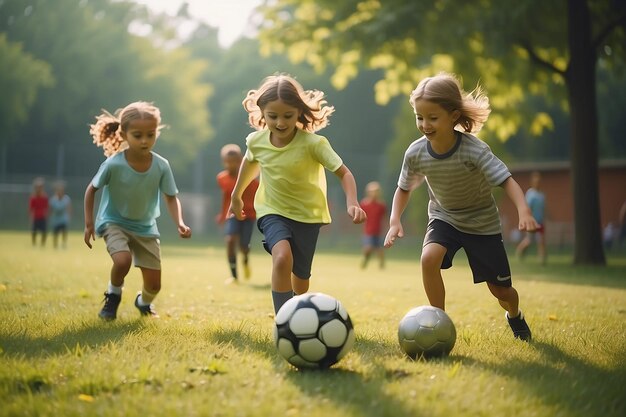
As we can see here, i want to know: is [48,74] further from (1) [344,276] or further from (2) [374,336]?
(2) [374,336]

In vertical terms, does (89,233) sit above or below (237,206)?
below

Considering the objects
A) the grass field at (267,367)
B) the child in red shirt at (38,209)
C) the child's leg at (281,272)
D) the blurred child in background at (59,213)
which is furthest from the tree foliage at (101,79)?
the child's leg at (281,272)

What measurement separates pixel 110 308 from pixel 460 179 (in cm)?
345

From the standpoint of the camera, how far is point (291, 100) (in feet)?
19.4

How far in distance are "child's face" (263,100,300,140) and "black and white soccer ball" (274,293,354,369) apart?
6.01 feet

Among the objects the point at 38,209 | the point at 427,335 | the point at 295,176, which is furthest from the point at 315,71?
the point at 427,335

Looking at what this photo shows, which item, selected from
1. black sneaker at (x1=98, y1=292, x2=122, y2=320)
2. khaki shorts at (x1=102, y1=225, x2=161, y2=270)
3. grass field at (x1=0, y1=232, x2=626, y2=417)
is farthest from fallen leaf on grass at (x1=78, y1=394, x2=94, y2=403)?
khaki shorts at (x1=102, y1=225, x2=161, y2=270)

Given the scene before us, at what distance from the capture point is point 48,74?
39156 mm

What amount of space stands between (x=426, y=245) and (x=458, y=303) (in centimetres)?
356

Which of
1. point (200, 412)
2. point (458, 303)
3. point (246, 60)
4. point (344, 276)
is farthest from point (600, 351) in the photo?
point (246, 60)

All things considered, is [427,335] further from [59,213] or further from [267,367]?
[59,213]

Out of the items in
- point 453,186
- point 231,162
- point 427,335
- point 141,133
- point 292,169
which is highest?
point 231,162

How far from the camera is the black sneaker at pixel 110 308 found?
6742 mm

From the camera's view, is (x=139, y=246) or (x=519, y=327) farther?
(x=139, y=246)
